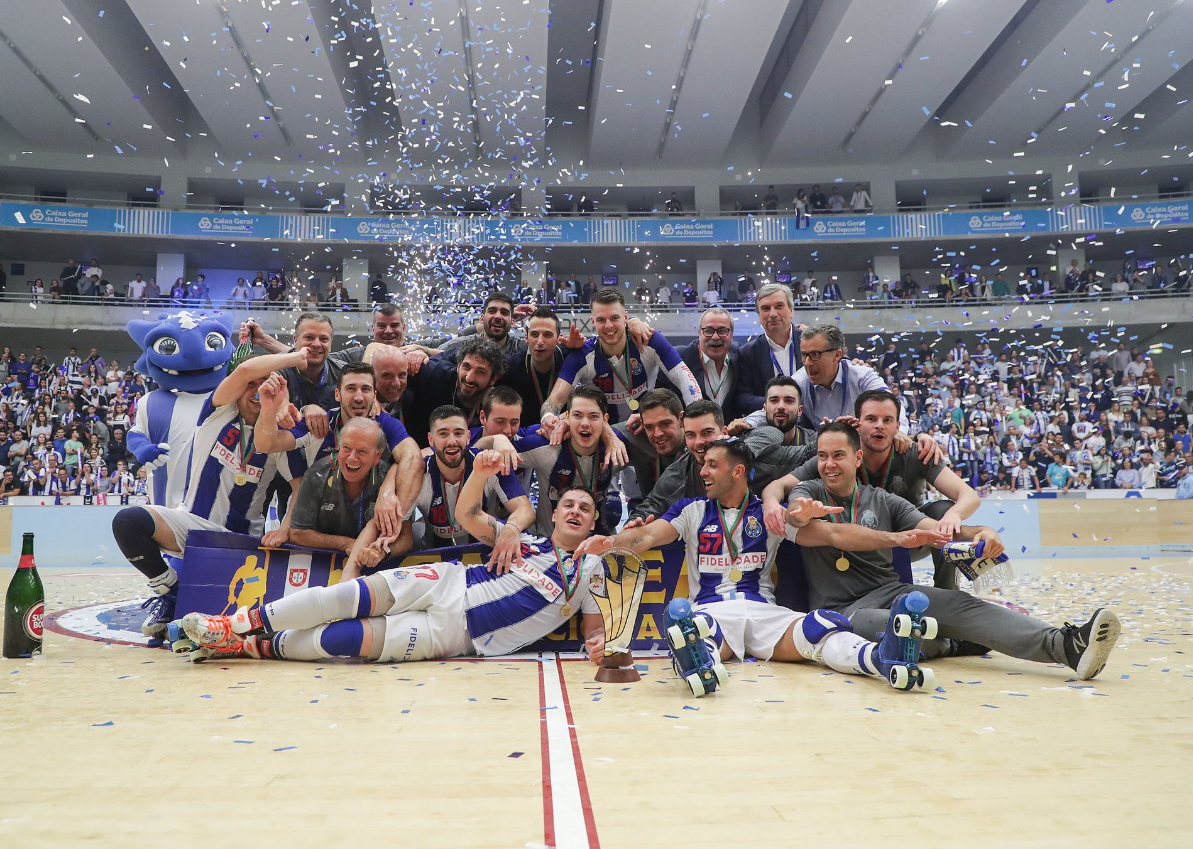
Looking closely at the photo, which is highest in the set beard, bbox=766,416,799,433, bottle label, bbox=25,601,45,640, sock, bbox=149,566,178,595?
beard, bbox=766,416,799,433

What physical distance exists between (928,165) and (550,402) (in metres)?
23.5

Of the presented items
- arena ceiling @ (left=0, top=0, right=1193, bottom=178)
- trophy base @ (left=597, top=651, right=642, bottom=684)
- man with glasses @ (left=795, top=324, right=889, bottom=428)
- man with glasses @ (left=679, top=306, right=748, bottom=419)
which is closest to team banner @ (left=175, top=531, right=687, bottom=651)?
trophy base @ (left=597, top=651, right=642, bottom=684)

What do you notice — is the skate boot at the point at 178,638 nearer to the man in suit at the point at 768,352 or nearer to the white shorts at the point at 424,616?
the white shorts at the point at 424,616

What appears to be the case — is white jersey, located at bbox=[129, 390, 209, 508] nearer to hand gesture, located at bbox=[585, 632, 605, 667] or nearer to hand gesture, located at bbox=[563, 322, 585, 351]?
hand gesture, located at bbox=[563, 322, 585, 351]

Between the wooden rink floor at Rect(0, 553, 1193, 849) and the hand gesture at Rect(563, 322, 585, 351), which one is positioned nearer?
the wooden rink floor at Rect(0, 553, 1193, 849)

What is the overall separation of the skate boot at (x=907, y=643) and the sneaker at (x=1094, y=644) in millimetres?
714

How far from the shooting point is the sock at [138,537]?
4508mm

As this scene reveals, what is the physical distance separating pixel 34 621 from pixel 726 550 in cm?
359

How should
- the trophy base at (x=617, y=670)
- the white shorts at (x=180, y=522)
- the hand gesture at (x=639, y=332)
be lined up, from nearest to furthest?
1. the trophy base at (x=617, y=670)
2. the white shorts at (x=180, y=522)
3. the hand gesture at (x=639, y=332)

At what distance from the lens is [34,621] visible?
407 cm

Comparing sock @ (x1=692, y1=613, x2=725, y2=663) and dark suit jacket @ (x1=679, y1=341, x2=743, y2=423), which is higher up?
dark suit jacket @ (x1=679, y1=341, x2=743, y2=423)

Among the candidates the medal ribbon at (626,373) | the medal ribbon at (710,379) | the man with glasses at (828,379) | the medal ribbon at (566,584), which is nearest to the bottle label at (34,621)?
the medal ribbon at (566,584)

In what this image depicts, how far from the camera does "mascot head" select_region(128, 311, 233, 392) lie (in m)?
5.30

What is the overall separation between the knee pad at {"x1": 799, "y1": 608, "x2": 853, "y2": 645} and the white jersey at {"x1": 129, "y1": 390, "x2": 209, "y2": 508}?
151 inches
